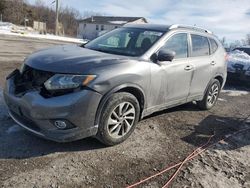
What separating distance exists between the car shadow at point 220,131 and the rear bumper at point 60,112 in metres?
1.89

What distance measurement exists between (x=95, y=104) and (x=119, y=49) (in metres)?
1.45

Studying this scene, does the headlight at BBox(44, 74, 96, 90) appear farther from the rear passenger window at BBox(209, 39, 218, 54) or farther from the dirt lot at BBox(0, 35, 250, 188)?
the rear passenger window at BBox(209, 39, 218, 54)

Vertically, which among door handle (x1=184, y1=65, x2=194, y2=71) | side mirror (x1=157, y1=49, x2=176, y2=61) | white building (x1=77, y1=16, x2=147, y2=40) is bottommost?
white building (x1=77, y1=16, x2=147, y2=40)

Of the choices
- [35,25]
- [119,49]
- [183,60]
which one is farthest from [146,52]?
[35,25]

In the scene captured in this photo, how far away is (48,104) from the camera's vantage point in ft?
12.2

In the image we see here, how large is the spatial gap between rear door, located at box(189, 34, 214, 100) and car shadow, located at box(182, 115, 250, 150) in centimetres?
62

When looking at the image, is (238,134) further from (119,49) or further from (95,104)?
(95,104)

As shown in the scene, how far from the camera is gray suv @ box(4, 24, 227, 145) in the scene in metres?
3.80

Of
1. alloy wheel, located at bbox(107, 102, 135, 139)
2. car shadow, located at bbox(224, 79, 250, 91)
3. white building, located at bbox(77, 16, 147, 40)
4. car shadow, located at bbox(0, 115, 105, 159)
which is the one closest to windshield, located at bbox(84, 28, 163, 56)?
alloy wheel, located at bbox(107, 102, 135, 139)

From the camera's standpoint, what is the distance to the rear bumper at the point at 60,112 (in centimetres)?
373

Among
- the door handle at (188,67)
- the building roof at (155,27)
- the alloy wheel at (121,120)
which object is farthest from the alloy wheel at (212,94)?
the alloy wheel at (121,120)

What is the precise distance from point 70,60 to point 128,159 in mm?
1543

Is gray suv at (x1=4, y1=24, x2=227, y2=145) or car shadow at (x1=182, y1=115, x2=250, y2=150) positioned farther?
car shadow at (x1=182, y1=115, x2=250, y2=150)

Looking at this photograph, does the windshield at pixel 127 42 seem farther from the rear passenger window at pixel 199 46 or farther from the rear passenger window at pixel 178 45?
the rear passenger window at pixel 199 46
